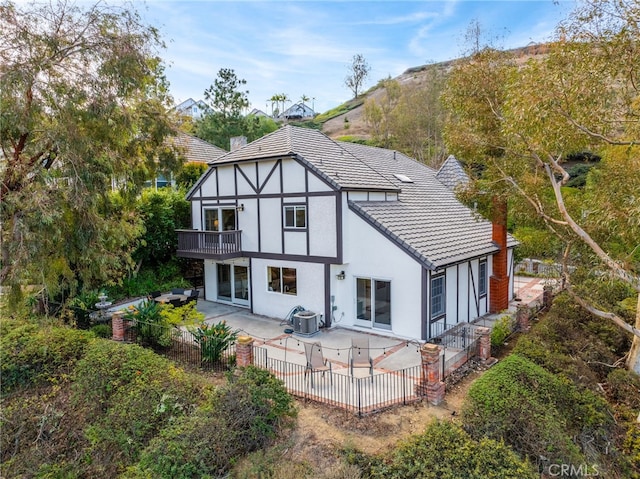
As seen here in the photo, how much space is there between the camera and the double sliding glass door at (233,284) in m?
17.3

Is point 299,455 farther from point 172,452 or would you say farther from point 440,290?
point 440,290

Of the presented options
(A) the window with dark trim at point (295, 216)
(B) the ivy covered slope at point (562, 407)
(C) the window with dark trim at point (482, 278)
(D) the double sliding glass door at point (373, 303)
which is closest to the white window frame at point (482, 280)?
(C) the window with dark trim at point (482, 278)

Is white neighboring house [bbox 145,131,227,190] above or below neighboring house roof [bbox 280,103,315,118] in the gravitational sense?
below

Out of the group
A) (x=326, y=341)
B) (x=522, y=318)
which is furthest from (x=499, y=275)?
(x=326, y=341)

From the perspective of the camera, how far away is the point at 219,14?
43.8 feet

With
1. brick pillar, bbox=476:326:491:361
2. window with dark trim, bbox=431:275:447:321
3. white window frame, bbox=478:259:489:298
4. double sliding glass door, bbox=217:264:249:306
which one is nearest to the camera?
brick pillar, bbox=476:326:491:361

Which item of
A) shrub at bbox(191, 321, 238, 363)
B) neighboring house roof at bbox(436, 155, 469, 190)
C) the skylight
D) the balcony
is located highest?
neighboring house roof at bbox(436, 155, 469, 190)

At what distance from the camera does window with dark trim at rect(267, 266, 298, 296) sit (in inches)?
603

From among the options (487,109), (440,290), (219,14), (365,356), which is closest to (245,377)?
(365,356)

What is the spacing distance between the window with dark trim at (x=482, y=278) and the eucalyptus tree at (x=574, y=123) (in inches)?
143

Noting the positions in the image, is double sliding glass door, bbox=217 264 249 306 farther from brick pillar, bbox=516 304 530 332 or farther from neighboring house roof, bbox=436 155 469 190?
neighboring house roof, bbox=436 155 469 190

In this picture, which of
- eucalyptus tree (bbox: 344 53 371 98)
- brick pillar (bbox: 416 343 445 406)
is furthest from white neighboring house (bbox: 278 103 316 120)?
brick pillar (bbox: 416 343 445 406)

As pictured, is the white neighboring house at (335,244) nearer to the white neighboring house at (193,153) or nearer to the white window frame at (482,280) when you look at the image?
the white window frame at (482,280)

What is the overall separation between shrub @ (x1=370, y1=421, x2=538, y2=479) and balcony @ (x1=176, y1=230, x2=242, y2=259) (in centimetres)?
1089
